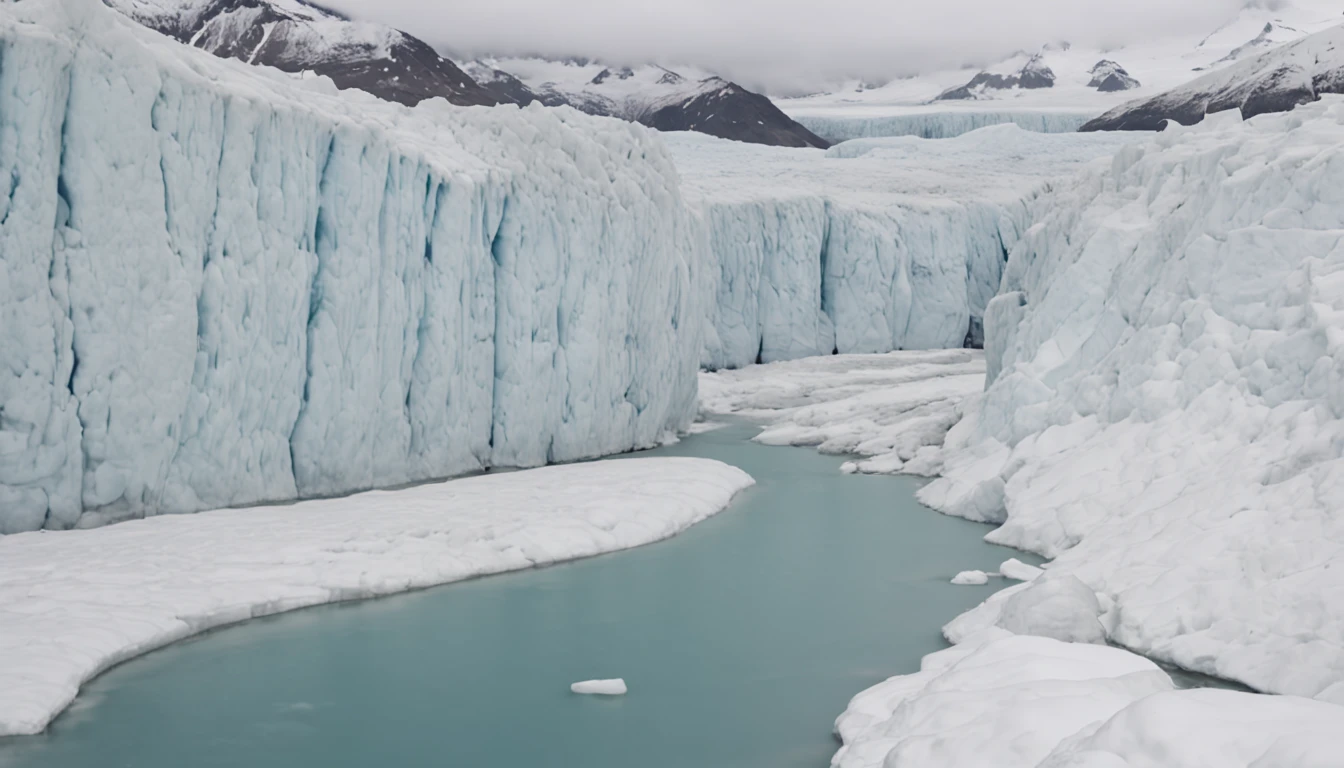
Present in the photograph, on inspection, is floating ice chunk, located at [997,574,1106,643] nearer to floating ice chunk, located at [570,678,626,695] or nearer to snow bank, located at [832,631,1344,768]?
snow bank, located at [832,631,1344,768]

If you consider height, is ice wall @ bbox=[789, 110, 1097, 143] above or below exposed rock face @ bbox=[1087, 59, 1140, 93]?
below

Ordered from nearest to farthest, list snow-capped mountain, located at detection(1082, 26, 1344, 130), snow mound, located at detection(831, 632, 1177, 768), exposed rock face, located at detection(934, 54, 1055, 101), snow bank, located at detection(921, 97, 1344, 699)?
snow mound, located at detection(831, 632, 1177, 768)
snow bank, located at detection(921, 97, 1344, 699)
snow-capped mountain, located at detection(1082, 26, 1344, 130)
exposed rock face, located at detection(934, 54, 1055, 101)

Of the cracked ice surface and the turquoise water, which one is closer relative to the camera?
the turquoise water

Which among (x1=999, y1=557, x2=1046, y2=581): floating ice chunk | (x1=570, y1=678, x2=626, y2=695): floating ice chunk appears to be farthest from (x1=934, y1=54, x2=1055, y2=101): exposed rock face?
(x1=570, y1=678, x2=626, y2=695): floating ice chunk

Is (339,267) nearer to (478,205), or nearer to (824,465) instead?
(478,205)

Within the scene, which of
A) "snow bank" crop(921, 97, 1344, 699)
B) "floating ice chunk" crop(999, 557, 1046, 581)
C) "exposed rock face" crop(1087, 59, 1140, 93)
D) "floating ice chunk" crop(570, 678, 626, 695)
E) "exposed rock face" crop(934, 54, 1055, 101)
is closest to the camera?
"floating ice chunk" crop(570, 678, 626, 695)

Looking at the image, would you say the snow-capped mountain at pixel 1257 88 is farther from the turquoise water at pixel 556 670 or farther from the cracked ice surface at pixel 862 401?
the turquoise water at pixel 556 670

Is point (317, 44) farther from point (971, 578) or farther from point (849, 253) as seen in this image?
point (971, 578)
